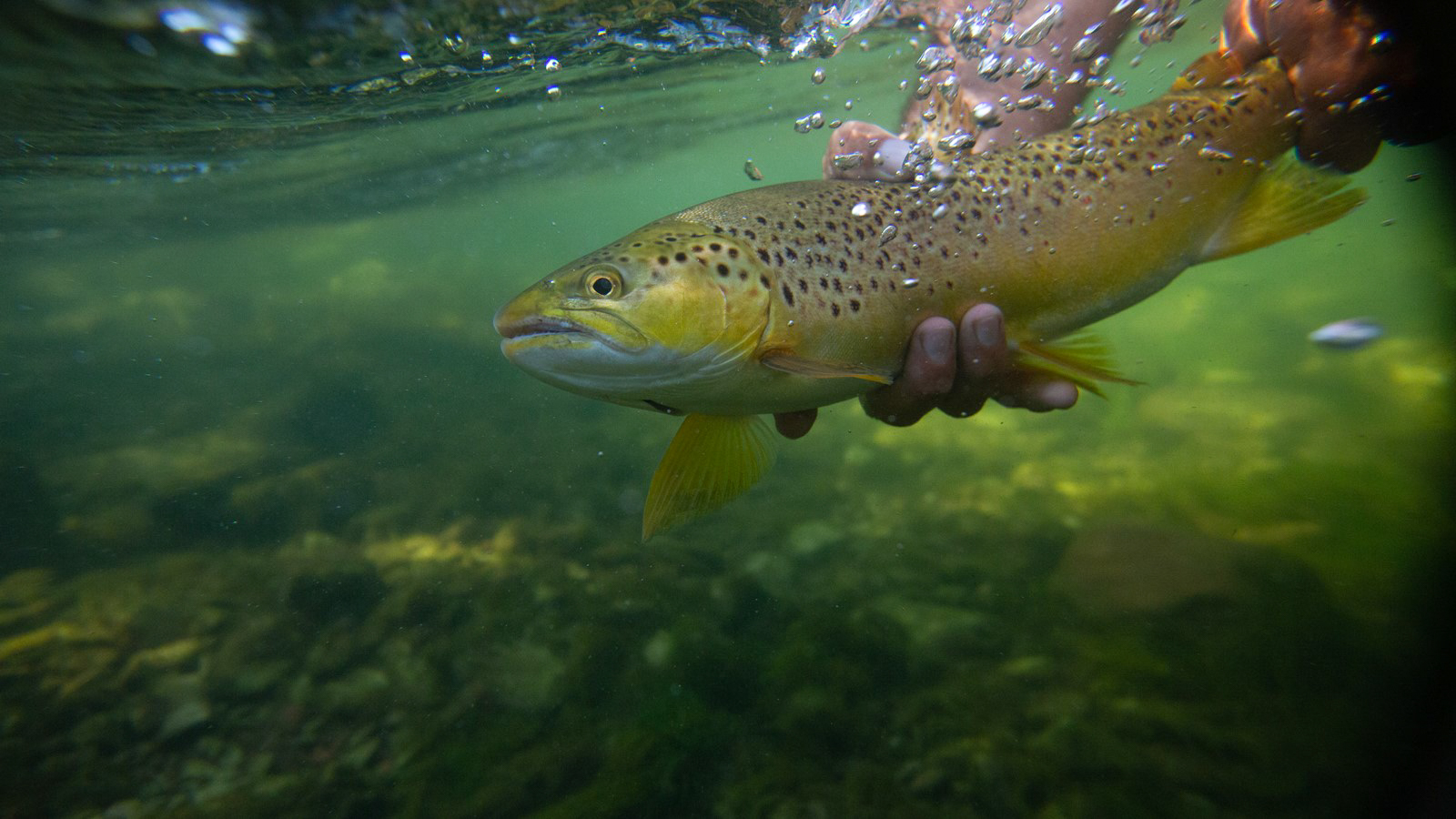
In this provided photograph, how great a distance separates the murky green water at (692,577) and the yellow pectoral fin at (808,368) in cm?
250

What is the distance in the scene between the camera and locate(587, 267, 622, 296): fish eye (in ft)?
7.52

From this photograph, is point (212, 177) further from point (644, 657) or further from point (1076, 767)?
point (1076, 767)

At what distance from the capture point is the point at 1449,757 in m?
2.65

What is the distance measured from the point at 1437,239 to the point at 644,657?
7.40m

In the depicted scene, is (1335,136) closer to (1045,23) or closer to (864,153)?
(1045,23)

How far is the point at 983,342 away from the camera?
2818mm

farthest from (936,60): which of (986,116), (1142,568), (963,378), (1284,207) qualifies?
(1142,568)

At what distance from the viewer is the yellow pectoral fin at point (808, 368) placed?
2354mm

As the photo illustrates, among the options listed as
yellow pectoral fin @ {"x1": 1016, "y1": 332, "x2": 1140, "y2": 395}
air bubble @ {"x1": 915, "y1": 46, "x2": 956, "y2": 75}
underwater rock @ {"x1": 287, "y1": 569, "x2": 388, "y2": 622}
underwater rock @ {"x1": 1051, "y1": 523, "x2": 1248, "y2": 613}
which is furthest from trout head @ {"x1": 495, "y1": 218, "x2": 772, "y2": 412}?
underwater rock @ {"x1": 287, "y1": 569, "x2": 388, "y2": 622}

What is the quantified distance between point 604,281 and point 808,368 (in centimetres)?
87

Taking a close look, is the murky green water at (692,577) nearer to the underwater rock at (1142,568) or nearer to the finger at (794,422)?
the underwater rock at (1142,568)

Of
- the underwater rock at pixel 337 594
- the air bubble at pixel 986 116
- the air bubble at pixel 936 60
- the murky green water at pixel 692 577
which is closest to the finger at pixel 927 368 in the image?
the murky green water at pixel 692 577

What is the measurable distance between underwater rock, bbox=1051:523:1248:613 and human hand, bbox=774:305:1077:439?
231 centimetres

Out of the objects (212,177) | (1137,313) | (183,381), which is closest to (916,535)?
(1137,313)
